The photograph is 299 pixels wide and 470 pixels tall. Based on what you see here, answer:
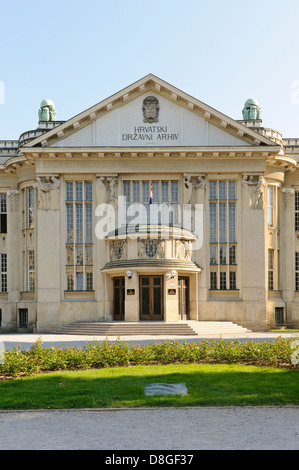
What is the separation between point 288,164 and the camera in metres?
44.1

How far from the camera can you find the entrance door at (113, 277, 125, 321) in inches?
1636

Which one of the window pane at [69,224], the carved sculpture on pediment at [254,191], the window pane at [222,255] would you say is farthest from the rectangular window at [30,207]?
the carved sculpture on pediment at [254,191]

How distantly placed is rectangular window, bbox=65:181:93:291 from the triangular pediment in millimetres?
3103

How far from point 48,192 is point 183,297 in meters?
11.2

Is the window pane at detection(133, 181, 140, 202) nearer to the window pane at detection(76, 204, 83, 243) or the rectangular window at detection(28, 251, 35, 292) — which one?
the window pane at detection(76, 204, 83, 243)

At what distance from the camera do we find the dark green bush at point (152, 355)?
20.2 metres

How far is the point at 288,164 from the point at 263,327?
449 inches

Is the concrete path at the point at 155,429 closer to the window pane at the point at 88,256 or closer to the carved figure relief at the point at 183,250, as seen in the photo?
the carved figure relief at the point at 183,250

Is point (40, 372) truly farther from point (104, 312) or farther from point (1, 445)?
point (104, 312)

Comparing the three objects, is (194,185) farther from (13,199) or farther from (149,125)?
(13,199)

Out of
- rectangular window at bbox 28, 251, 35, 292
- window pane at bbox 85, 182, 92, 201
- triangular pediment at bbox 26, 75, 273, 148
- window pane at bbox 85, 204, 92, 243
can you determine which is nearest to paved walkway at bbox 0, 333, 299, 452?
window pane at bbox 85, 204, 92, 243

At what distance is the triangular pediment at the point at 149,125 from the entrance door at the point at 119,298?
8902 mm

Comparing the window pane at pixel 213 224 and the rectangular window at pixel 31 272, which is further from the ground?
the window pane at pixel 213 224
